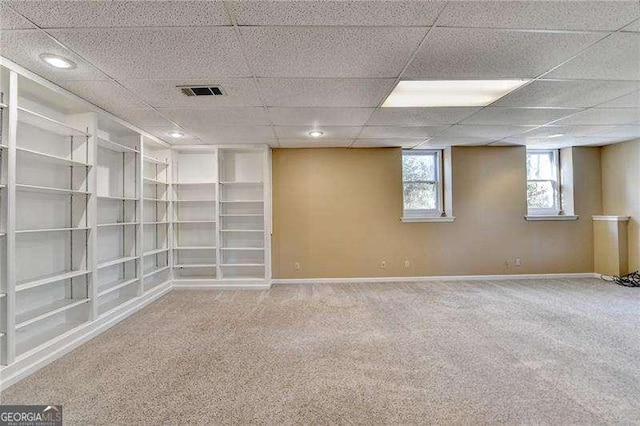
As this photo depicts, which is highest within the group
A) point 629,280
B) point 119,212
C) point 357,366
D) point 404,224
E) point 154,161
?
point 154,161

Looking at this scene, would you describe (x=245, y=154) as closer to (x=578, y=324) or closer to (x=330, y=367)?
(x=330, y=367)

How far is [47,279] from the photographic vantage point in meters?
2.48

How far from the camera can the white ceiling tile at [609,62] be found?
77.0 inches

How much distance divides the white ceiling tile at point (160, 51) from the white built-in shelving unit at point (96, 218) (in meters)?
0.71

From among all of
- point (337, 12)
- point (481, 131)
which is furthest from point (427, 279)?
point (337, 12)

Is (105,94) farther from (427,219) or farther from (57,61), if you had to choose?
(427,219)

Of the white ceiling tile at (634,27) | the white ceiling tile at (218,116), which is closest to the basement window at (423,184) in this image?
the white ceiling tile at (218,116)

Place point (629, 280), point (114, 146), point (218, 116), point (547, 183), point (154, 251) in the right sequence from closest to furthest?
point (218, 116), point (114, 146), point (154, 251), point (629, 280), point (547, 183)

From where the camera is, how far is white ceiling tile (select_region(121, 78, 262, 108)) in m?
2.46

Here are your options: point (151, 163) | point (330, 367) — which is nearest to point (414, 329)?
point (330, 367)

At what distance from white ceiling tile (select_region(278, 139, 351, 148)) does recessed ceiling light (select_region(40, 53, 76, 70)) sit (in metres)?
2.63

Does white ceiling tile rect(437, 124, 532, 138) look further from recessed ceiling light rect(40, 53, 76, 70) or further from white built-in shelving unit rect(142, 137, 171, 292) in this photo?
white built-in shelving unit rect(142, 137, 171, 292)

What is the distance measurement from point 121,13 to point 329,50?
3.97 feet

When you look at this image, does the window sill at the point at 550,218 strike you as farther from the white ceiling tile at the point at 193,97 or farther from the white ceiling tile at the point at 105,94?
the white ceiling tile at the point at 105,94
